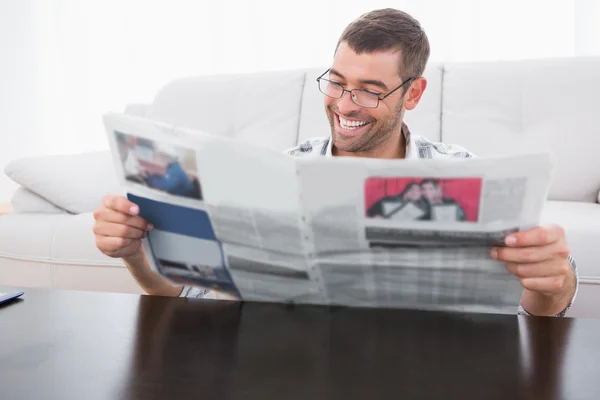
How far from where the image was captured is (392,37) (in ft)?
4.16

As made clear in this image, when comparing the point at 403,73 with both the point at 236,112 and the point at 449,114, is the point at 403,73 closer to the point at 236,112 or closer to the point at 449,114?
the point at 449,114

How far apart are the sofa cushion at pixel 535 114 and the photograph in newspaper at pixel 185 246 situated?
1332 mm

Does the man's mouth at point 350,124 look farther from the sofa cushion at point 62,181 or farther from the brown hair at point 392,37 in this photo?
the sofa cushion at point 62,181

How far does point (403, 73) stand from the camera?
4.19 feet

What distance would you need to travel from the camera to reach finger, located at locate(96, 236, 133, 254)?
79 centimetres

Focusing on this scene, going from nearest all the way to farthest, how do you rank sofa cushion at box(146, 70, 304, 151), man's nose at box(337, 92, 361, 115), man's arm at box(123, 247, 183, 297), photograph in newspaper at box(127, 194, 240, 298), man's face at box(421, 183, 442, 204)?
1. man's face at box(421, 183, 442, 204)
2. photograph in newspaper at box(127, 194, 240, 298)
3. man's arm at box(123, 247, 183, 297)
4. man's nose at box(337, 92, 361, 115)
5. sofa cushion at box(146, 70, 304, 151)

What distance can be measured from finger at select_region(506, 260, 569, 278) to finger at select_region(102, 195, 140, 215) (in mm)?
451

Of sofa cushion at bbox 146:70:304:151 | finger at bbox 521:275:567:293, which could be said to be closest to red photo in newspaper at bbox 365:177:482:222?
finger at bbox 521:275:567:293

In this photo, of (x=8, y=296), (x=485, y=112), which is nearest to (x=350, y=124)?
(x=8, y=296)

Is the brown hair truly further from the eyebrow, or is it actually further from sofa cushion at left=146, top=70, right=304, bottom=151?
sofa cushion at left=146, top=70, right=304, bottom=151

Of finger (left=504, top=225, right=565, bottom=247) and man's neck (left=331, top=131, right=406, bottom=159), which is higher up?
finger (left=504, top=225, right=565, bottom=247)

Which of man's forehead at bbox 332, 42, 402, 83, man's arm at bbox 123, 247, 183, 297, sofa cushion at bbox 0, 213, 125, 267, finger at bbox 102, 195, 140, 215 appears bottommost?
sofa cushion at bbox 0, 213, 125, 267

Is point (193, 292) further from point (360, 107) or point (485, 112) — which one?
point (485, 112)

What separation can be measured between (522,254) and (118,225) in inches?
19.4
